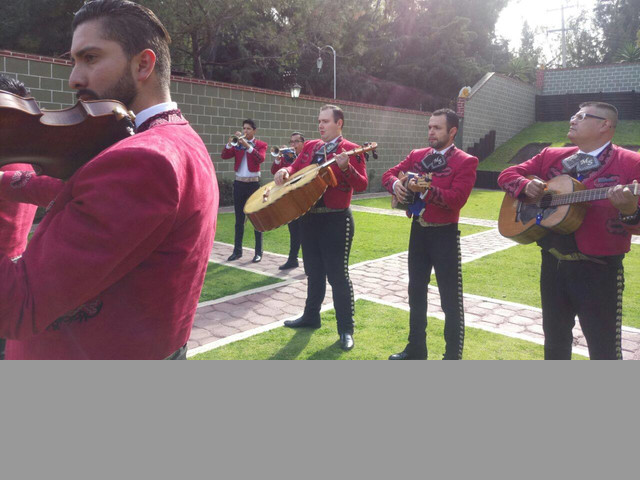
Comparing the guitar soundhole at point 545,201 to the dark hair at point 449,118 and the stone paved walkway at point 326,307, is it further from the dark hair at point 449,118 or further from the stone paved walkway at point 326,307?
the stone paved walkway at point 326,307

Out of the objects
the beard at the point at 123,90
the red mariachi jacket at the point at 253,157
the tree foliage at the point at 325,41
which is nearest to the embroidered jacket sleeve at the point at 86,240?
the beard at the point at 123,90

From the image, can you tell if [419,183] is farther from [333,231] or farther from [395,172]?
[333,231]

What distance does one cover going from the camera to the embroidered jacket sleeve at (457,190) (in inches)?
160

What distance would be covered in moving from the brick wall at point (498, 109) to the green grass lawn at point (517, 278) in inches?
612

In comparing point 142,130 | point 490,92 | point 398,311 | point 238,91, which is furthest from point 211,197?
point 490,92

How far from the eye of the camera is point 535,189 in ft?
11.9

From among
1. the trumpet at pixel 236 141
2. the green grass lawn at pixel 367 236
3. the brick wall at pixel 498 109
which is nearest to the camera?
the trumpet at pixel 236 141

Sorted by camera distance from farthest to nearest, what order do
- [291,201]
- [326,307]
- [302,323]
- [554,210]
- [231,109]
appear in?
[231,109] < [326,307] < [302,323] < [291,201] < [554,210]

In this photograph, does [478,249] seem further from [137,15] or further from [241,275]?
[137,15]

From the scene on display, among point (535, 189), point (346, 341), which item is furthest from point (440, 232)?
point (346, 341)

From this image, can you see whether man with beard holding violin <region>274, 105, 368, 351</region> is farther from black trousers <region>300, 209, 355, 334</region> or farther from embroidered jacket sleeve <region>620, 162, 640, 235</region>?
embroidered jacket sleeve <region>620, 162, 640, 235</region>

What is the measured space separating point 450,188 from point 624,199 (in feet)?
4.82

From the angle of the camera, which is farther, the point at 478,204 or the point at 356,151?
the point at 478,204

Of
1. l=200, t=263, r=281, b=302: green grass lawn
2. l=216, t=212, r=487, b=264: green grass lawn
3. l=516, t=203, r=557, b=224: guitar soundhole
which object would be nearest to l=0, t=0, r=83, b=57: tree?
l=216, t=212, r=487, b=264: green grass lawn
